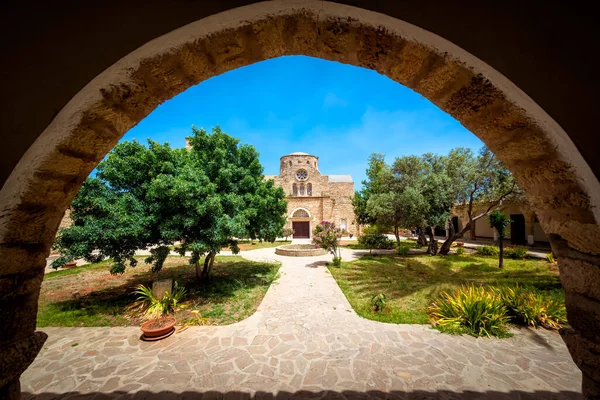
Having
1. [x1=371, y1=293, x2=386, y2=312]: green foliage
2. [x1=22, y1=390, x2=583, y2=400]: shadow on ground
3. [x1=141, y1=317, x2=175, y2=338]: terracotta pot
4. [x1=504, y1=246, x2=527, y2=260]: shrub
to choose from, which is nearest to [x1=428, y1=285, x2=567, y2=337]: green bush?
[x1=371, y1=293, x2=386, y2=312]: green foliage

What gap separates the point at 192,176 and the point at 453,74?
5706 mm

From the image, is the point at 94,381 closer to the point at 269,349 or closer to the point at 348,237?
the point at 269,349

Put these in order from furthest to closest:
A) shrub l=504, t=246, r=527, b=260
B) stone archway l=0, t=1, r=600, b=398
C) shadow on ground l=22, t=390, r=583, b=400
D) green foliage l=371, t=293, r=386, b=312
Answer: shrub l=504, t=246, r=527, b=260
green foliage l=371, t=293, r=386, b=312
shadow on ground l=22, t=390, r=583, b=400
stone archway l=0, t=1, r=600, b=398

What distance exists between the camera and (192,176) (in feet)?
18.7

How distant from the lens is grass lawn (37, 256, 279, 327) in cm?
523

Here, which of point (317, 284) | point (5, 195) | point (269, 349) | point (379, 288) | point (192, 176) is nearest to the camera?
point (5, 195)

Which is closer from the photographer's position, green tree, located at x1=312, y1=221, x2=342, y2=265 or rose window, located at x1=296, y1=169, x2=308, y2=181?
green tree, located at x1=312, y1=221, x2=342, y2=265

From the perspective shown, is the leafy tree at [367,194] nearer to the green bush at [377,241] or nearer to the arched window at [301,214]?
the green bush at [377,241]

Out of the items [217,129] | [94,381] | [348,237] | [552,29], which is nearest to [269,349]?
[94,381]

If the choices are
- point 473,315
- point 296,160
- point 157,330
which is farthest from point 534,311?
point 296,160

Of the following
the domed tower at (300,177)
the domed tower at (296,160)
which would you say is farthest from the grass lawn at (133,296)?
the domed tower at (296,160)

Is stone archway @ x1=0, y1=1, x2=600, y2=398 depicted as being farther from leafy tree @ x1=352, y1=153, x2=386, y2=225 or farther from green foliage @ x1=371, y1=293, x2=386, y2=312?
leafy tree @ x1=352, y1=153, x2=386, y2=225

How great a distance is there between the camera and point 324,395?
2904 mm

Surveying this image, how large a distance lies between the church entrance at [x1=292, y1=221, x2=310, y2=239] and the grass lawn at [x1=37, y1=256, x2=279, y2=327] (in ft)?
47.1
